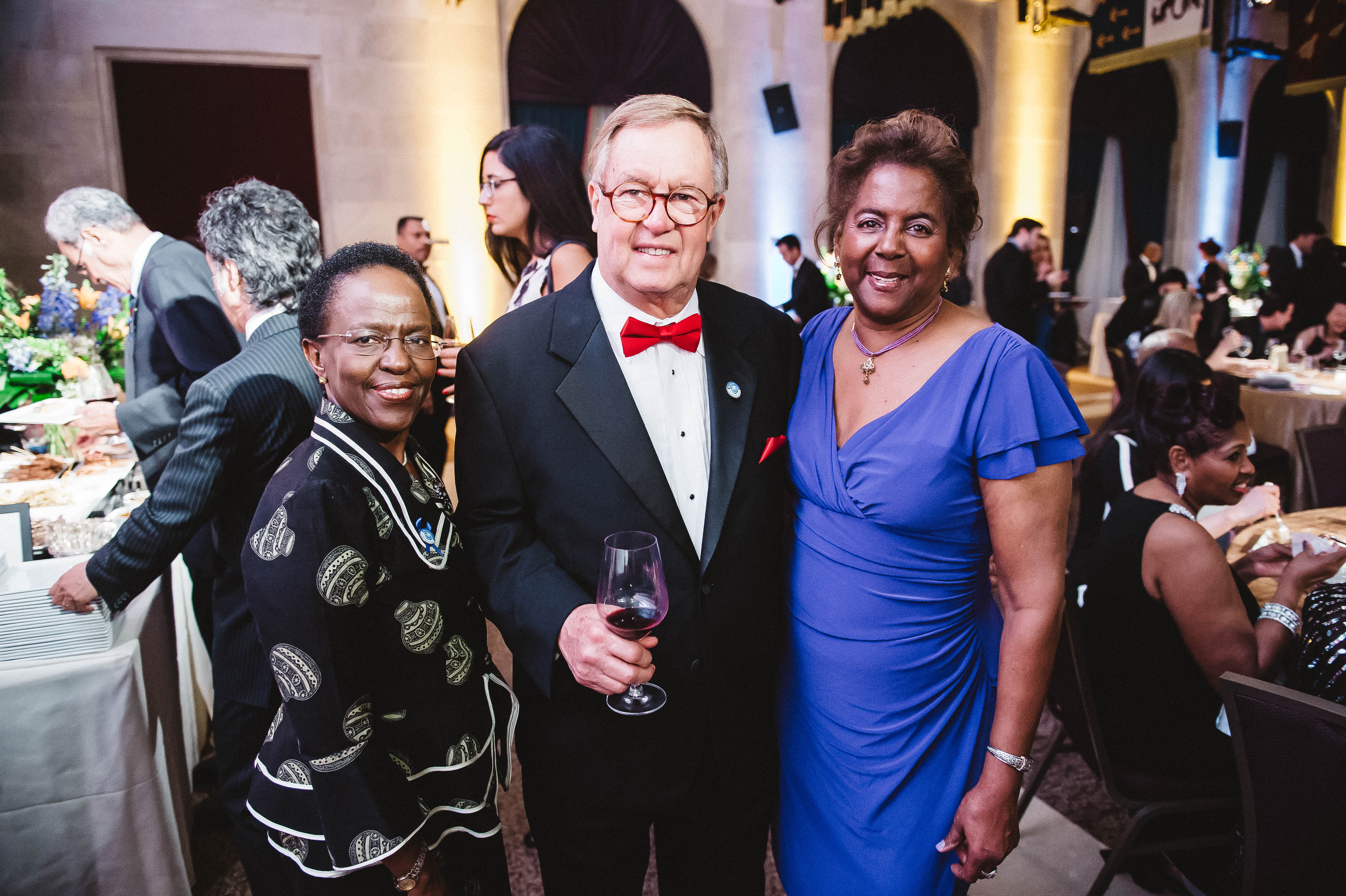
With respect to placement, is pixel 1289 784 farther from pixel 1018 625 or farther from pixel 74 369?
pixel 74 369

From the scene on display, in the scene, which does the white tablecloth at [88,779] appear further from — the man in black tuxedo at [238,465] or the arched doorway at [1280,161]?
the arched doorway at [1280,161]

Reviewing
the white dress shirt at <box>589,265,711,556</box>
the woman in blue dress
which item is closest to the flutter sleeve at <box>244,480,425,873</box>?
the white dress shirt at <box>589,265,711,556</box>

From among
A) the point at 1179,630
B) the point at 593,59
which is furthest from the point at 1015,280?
the point at 1179,630

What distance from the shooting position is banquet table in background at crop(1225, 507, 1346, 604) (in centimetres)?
244

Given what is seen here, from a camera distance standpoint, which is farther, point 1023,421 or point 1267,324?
point 1267,324

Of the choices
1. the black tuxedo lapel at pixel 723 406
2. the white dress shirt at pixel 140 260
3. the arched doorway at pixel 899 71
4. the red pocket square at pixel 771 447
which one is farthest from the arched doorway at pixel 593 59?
the red pocket square at pixel 771 447

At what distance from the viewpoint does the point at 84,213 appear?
9.95 feet

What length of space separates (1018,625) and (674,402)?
0.69m

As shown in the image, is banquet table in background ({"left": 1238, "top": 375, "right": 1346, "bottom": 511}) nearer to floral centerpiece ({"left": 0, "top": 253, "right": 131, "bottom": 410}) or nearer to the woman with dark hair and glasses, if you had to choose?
the woman with dark hair and glasses

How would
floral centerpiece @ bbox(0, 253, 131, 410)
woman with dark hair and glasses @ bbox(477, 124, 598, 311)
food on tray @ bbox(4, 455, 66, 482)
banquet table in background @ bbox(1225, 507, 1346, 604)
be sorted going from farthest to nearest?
1. floral centerpiece @ bbox(0, 253, 131, 410)
2. food on tray @ bbox(4, 455, 66, 482)
3. banquet table in background @ bbox(1225, 507, 1346, 604)
4. woman with dark hair and glasses @ bbox(477, 124, 598, 311)

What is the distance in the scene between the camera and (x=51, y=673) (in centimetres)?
177

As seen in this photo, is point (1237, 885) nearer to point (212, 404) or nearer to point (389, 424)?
point (389, 424)

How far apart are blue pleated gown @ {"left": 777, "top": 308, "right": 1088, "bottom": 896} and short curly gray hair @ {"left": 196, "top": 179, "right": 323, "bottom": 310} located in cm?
122

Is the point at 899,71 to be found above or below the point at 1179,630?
above
